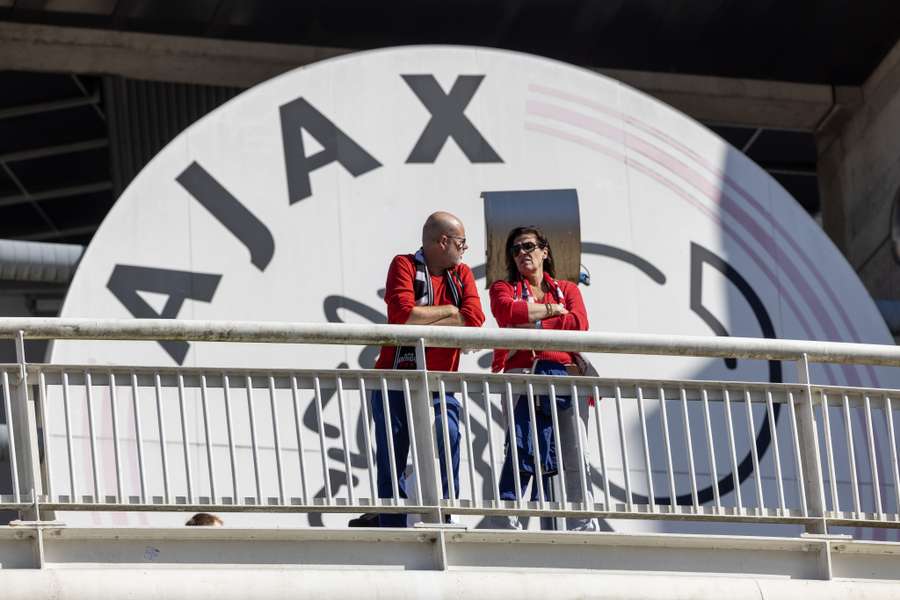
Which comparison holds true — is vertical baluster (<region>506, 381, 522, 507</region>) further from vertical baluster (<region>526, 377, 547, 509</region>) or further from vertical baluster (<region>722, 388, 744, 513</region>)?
vertical baluster (<region>722, 388, 744, 513</region>)

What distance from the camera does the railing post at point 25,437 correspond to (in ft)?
38.1

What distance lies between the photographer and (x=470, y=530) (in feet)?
39.8

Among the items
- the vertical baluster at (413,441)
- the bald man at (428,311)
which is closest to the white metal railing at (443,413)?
the vertical baluster at (413,441)

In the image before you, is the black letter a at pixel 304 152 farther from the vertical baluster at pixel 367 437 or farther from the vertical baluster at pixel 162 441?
the vertical baluster at pixel 162 441

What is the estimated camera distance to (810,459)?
509 inches

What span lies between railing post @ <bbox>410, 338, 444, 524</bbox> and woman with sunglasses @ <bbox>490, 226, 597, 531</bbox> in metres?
0.54

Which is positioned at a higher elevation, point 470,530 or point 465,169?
point 465,169

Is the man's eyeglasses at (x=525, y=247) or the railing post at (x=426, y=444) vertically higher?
the man's eyeglasses at (x=525, y=247)

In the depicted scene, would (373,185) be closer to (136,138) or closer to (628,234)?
(628,234)

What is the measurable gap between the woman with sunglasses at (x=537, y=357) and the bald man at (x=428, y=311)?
0.30m

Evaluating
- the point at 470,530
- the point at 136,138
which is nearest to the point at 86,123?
the point at 136,138

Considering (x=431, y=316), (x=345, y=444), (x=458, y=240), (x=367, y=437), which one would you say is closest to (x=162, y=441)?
(x=345, y=444)

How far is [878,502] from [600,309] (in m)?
8.02

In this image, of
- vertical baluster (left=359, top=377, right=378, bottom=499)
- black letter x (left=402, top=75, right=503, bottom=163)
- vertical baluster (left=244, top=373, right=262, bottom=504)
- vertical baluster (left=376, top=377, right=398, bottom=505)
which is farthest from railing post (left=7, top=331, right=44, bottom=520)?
black letter x (left=402, top=75, right=503, bottom=163)
